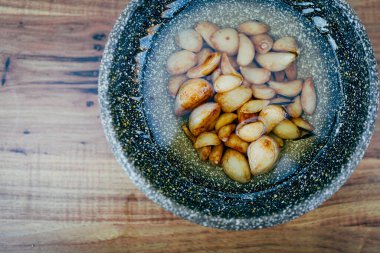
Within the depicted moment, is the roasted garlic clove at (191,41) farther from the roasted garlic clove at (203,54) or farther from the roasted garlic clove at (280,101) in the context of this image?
the roasted garlic clove at (280,101)

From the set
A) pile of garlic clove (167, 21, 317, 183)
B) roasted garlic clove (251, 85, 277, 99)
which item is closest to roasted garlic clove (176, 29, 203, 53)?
pile of garlic clove (167, 21, 317, 183)

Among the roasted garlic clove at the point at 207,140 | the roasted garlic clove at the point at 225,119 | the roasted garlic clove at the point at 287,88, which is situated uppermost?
the roasted garlic clove at the point at 287,88

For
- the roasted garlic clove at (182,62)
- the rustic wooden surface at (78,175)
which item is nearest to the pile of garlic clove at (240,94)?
the roasted garlic clove at (182,62)

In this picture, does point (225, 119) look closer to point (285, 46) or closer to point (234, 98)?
point (234, 98)

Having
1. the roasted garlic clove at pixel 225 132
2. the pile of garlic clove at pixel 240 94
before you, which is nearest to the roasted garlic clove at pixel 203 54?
the pile of garlic clove at pixel 240 94

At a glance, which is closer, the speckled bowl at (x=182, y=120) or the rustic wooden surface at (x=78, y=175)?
the speckled bowl at (x=182, y=120)

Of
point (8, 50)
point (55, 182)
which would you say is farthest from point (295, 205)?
point (8, 50)

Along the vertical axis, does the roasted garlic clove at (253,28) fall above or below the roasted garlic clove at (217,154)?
above
